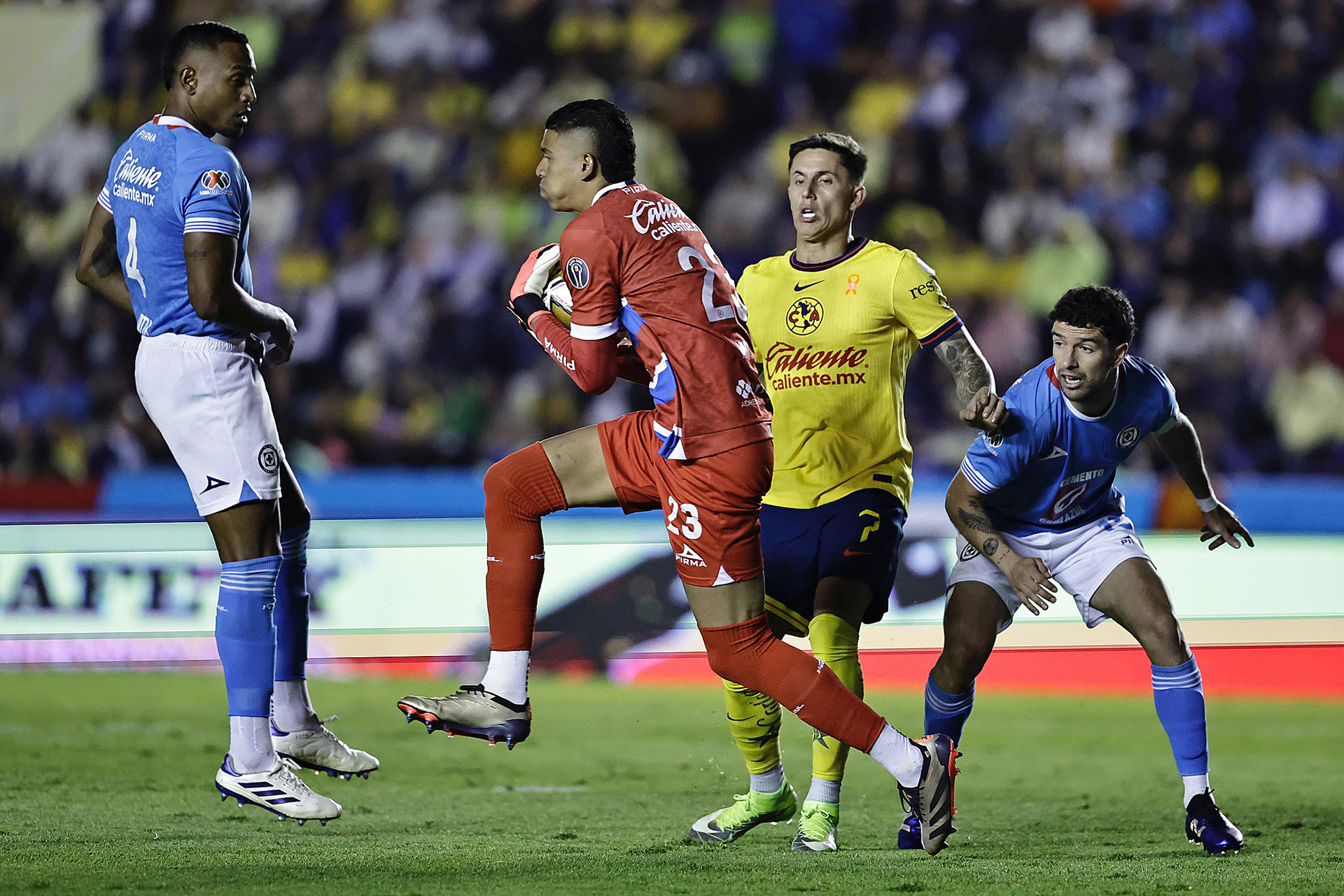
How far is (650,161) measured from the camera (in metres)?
12.7

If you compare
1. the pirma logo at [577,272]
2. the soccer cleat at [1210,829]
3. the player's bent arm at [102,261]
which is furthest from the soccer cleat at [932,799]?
the player's bent arm at [102,261]

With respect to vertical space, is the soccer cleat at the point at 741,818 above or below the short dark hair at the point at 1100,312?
below

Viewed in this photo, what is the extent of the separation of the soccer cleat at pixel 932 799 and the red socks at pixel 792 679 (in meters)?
0.20

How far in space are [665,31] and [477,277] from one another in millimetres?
3366

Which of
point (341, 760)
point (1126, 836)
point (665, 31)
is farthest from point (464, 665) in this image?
point (665, 31)

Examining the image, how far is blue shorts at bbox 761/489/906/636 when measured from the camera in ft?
→ 16.6

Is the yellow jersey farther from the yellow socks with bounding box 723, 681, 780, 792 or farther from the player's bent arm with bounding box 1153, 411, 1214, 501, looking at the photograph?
the player's bent arm with bounding box 1153, 411, 1214, 501

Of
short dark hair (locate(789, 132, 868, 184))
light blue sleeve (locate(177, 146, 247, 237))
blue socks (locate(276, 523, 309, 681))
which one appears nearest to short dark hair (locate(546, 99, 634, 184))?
short dark hair (locate(789, 132, 868, 184))

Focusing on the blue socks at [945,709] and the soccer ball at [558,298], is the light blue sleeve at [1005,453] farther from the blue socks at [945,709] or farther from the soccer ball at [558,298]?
the soccer ball at [558,298]

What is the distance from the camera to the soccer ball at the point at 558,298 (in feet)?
15.8

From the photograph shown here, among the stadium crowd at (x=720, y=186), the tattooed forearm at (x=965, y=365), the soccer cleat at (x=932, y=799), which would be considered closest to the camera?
the soccer cleat at (x=932, y=799)

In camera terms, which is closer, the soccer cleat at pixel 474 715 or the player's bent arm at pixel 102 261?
the soccer cleat at pixel 474 715

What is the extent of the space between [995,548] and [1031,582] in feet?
0.70

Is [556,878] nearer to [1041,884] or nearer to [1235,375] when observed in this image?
[1041,884]
